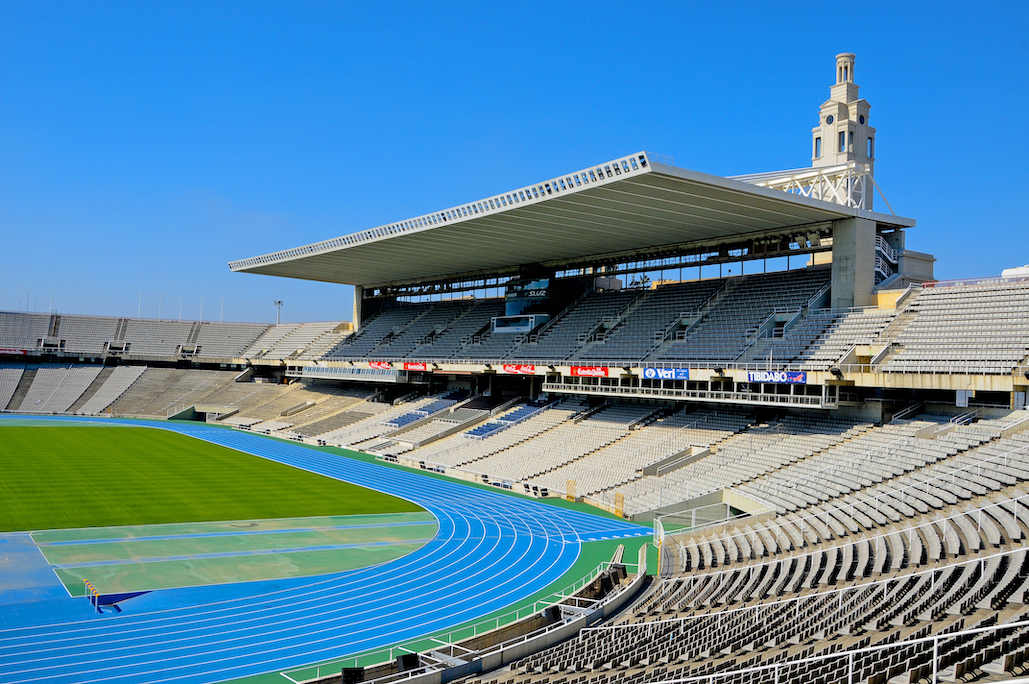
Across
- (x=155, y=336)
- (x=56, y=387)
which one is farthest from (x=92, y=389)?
(x=155, y=336)

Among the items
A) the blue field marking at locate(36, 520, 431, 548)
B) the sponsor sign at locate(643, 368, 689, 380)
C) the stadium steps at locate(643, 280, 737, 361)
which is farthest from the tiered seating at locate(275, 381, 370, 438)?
the blue field marking at locate(36, 520, 431, 548)

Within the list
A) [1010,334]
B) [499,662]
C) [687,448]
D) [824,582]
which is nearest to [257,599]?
[499,662]

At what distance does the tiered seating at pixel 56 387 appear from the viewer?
2501 inches

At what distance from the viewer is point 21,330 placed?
233 feet

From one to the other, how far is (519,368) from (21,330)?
5230cm

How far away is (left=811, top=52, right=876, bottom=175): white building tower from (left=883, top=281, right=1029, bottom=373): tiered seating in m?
11.2

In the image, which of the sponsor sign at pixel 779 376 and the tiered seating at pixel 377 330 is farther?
the tiered seating at pixel 377 330

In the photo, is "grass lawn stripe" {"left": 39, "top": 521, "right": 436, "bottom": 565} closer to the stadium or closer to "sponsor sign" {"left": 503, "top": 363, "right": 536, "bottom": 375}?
the stadium

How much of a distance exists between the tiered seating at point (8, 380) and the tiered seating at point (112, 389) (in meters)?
5.68

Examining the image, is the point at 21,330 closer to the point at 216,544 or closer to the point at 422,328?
the point at 422,328

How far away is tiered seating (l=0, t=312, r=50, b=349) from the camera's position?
2763 inches

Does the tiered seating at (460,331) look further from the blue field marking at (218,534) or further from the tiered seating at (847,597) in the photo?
the tiered seating at (847,597)

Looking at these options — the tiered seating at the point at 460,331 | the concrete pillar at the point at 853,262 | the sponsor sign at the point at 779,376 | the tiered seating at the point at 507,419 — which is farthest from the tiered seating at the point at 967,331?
the tiered seating at the point at 460,331

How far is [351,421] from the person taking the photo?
5275cm
